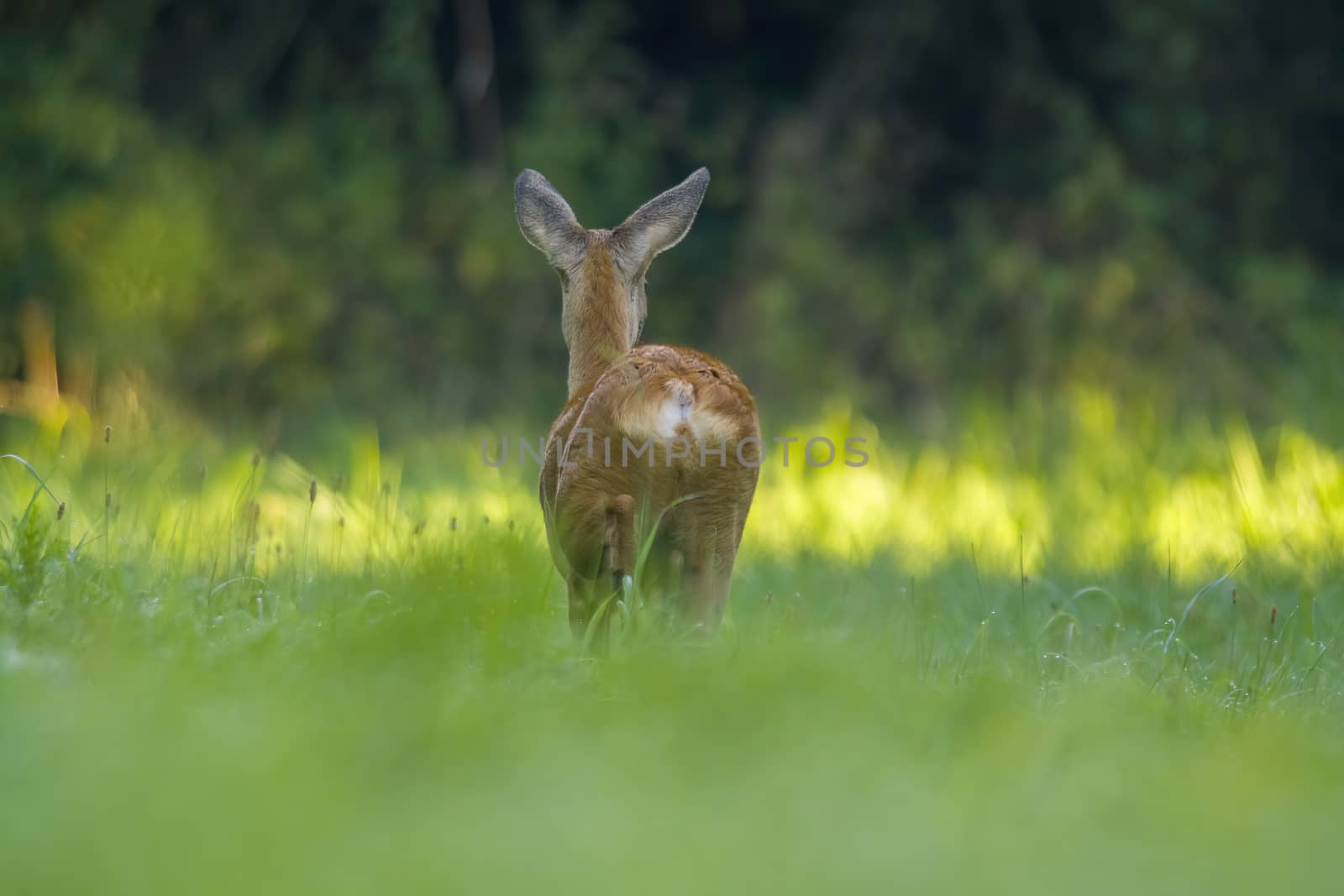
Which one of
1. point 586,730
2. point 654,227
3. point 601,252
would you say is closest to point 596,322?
point 601,252

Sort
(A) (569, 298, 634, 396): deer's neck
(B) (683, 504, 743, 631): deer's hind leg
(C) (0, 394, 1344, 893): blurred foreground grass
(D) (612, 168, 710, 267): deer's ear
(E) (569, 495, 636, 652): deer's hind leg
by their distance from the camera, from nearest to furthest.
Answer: (C) (0, 394, 1344, 893): blurred foreground grass, (E) (569, 495, 636, 652): deer's hind leg, (B) (683, 504, 743, 631): deer's hind leg, (A) (569, 298, 634, 396): deer's neck, (D) (612, 168, 710, 267): deer's ear

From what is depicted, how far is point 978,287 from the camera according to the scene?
9547mm

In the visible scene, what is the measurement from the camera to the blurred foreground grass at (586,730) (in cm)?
179

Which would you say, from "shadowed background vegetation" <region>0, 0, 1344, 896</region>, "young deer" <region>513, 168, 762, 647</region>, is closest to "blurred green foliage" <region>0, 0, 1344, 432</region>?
"shadowed background vegetation" <region>0, 0, 1344, 896</region>

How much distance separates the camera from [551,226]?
14.2ft

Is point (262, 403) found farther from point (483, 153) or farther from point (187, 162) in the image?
point (483, 153)

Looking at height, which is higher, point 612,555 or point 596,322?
point 596,322

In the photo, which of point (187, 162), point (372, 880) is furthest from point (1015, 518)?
point (187, 162)

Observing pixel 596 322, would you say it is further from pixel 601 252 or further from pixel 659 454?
pixel 659 454

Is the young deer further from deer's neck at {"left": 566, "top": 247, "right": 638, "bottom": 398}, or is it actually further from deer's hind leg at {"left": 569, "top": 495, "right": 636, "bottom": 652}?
deer's neck at {"left": 566, "top": 247, "right": 638, "bottom": 398}

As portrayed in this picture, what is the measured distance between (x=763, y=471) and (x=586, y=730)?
447 centimetres

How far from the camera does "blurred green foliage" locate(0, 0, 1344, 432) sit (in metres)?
A: 9.18

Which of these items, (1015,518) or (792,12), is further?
(792,12)

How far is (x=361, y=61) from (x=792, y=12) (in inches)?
116
